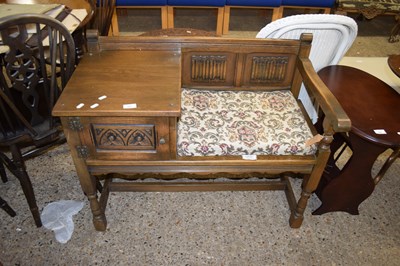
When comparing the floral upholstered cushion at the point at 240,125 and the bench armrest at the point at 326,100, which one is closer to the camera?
the bench armrest at the point at 326,100

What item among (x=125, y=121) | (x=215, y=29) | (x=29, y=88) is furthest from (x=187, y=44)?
(x=215, y=29)

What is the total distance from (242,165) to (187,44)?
60cm

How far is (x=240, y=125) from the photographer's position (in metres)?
1.32

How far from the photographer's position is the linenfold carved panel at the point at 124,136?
43.5 inches

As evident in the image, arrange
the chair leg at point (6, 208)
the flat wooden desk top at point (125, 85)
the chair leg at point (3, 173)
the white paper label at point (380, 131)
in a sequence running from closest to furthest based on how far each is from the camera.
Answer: the flat wooden desk top at point (125, 85)
the white paper label at point (380, 131)
the chair leg at point (6, 208)
the chair leg at point (3, 173)

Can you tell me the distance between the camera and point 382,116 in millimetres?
1342

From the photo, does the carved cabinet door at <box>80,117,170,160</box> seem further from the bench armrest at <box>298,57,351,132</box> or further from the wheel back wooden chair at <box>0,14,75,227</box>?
the bench armrest at <box>298,57,351,132</box>

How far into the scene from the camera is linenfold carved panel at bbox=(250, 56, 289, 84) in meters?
1.46

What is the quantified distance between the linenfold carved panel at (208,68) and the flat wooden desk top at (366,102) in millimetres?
556

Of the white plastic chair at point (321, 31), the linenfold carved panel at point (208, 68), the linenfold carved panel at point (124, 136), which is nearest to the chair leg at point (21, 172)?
the linenfold carved panel at point (124, 136)

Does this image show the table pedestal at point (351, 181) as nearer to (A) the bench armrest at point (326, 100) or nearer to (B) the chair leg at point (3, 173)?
(A) the bench armrest at point (326, 100)

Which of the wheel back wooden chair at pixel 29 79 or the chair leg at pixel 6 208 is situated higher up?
the wheel back wooden chair at pixel 29 79

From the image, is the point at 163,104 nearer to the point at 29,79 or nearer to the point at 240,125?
the point at 240,125

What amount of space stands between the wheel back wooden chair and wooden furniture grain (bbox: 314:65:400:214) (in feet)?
4.03
